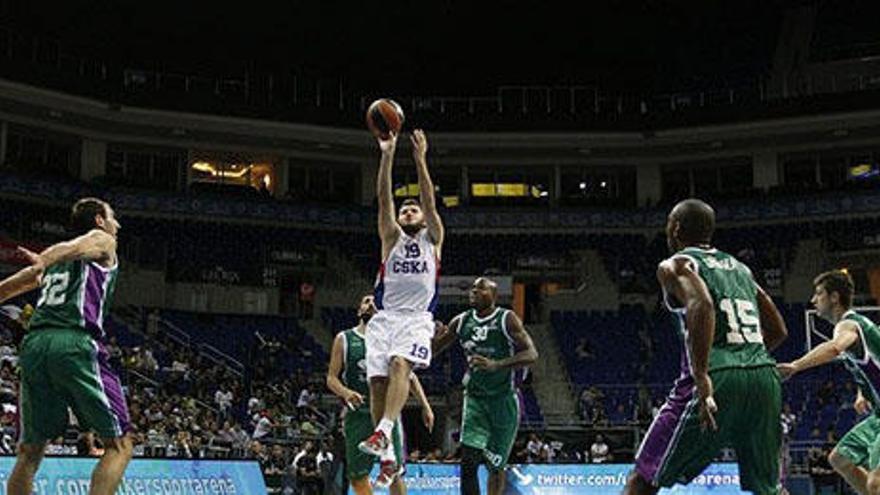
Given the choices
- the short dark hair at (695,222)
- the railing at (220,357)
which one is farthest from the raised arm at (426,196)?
the railing at (220,357)

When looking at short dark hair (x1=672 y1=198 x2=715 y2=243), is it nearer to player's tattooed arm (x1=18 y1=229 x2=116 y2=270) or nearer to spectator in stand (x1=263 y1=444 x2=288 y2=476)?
player's tattooed arm (x1=18 y1=229 x2=116 y2=270)

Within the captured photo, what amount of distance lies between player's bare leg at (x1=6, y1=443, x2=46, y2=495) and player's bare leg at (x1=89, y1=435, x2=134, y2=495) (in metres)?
0.42

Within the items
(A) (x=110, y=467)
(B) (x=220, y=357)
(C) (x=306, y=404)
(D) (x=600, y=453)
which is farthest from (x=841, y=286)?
(B) (x=220, y=357)

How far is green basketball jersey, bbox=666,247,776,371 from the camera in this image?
616 centimetres

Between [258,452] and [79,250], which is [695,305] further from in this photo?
[258,452]

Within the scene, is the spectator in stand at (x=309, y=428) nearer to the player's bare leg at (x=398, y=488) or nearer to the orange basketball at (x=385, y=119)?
the player's bare leg at (x=398, y=488)

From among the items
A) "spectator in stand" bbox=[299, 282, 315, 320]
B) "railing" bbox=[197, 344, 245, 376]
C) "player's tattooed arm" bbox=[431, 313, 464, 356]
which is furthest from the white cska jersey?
"spectator in stand" bbox=[299, 282, 315, 320]

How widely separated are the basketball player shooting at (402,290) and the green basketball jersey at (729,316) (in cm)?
303

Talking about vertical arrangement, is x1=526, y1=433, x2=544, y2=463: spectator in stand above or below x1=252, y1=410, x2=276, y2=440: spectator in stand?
below

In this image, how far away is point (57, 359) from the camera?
738 cm

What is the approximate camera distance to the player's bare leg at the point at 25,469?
7.27 m

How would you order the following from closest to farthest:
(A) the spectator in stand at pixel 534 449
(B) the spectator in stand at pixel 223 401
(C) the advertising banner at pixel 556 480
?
1. (C) the advertising banner at pixel 556 480
2. (A) the spectator in stand at pixel 534 449
3. (B) the spectator in stand at pixel 223 401

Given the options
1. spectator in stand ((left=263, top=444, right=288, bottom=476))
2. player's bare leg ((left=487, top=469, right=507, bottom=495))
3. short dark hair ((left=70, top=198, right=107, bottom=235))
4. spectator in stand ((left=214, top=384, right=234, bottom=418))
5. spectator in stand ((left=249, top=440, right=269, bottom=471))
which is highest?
short dark hair ((left=70, top=198, right=107, bottom=235))

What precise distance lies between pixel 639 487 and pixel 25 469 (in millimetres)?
4055
